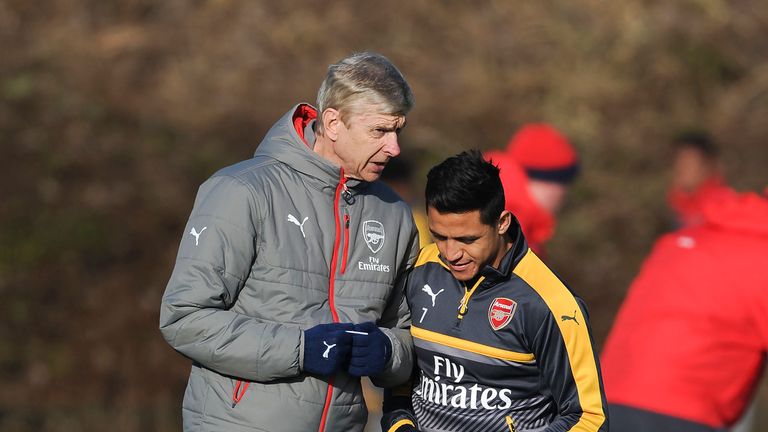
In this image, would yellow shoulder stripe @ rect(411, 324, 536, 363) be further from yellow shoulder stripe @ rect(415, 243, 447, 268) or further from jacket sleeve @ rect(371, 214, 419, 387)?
yellow shoulder stripe @ rect(415, 243, 447, 268)

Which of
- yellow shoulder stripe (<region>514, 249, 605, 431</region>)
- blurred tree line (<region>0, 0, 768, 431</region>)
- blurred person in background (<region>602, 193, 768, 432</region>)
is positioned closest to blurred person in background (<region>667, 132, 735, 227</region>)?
blurred tree line (<region>0, 0, 768, 431</region>)

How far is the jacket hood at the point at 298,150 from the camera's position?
135 inches

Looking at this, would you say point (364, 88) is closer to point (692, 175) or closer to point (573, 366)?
point (573, 366)

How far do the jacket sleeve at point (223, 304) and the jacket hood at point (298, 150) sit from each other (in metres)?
0.20

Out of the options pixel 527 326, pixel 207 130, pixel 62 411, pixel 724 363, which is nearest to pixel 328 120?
pixel 527 326

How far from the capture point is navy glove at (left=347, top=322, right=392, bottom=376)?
3295 mm

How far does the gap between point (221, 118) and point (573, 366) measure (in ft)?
27.7

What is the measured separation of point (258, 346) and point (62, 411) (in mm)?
6154

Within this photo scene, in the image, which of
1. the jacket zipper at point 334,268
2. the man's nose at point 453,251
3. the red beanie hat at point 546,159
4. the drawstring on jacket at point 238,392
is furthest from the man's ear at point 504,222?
the red beanie hat at point 546,159

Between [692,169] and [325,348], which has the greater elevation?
[325,348]

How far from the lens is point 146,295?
9.67 metres

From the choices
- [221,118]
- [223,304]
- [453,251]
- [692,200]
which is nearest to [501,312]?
[453,251]

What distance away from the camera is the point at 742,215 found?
4.41 m

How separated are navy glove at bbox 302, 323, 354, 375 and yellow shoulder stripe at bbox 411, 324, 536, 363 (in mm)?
402
